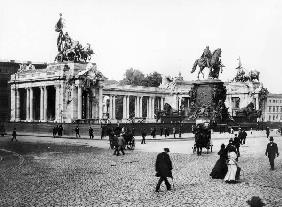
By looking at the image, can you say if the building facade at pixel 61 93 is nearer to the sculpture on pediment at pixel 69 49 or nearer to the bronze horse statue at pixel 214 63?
the sculpture on pediment at pixel 69 49

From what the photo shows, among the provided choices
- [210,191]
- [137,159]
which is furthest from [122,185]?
[137,159]

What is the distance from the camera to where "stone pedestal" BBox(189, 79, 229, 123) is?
188ft

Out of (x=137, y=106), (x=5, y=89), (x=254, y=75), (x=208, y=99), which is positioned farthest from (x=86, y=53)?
(x=254, y=75)

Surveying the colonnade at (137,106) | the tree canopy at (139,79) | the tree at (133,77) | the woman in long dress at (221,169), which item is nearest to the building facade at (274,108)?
the tree canopy at (139,79)

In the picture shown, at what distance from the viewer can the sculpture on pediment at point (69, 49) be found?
75.4m

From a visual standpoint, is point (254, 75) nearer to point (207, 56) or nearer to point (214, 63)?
point (207, 56)

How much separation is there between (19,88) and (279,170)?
232 feet

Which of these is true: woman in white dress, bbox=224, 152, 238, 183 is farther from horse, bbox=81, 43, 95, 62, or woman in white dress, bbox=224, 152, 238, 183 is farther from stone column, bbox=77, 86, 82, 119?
horse, bbox=81, 43, 95, 62

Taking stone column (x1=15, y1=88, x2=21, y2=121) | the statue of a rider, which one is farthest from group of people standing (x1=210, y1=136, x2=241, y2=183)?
stone column (x1=15, y1=88, x2=21, y2=121)

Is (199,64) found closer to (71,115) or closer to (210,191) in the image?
(71,115)

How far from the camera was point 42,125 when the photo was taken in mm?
65812

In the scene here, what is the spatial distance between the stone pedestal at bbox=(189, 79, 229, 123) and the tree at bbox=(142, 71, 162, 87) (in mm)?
80390

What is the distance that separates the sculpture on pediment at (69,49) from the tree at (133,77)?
196 feet

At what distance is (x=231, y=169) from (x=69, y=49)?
62025 mm
